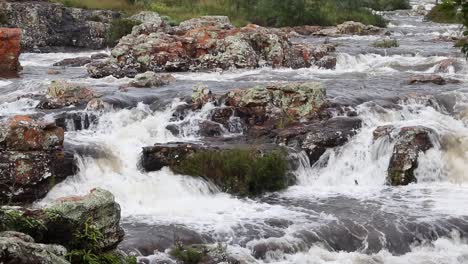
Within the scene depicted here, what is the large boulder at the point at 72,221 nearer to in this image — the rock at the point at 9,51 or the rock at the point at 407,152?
the rock at the point at 407,152

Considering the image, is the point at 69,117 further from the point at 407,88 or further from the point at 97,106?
the point at 407,88

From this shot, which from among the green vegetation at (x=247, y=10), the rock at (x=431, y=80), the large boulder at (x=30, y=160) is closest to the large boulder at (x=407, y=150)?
the rock at (x=431, y=80)

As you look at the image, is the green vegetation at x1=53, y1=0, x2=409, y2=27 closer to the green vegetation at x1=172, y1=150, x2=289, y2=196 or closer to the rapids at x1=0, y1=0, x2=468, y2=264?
the rapids at x1=0, y1=0, x2=468, y2=264

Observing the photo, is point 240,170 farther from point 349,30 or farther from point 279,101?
point 349,30

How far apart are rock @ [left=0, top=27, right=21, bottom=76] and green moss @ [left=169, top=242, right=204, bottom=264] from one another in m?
17.8

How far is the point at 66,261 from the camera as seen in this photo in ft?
20.8

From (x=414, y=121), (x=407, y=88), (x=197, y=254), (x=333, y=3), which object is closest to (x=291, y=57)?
(x=407, y=88)

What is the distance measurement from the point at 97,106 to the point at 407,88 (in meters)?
10.1

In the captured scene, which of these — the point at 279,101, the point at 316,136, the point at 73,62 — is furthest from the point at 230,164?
the point at 73,62

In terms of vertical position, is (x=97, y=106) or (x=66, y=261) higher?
(x=66, y=261)

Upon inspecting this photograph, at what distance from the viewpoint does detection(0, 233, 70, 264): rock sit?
18.3 feet

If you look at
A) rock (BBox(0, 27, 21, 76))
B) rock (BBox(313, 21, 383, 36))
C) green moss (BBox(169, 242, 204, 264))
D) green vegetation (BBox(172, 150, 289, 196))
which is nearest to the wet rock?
green vegetation (BBox(172, 150, 289, 196))

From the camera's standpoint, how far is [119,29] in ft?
116

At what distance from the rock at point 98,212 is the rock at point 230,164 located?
510 centimetres
